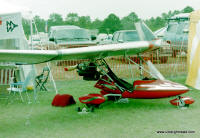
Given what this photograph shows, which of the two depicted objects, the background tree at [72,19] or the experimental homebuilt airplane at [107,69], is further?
the background tree at [72,19]

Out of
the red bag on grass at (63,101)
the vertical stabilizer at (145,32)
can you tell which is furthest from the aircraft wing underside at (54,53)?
the red bag on grass at (63,101)

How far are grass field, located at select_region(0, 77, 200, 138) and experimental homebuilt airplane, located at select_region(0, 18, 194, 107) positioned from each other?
13.6 inches

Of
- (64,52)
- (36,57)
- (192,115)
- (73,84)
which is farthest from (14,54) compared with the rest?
(73,84)

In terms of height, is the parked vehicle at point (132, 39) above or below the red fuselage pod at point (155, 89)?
above

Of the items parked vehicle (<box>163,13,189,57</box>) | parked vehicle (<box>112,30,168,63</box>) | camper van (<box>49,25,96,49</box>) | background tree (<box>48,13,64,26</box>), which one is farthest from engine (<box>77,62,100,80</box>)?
background tree (<box>48,13,64,26</box>)

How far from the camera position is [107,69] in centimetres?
804

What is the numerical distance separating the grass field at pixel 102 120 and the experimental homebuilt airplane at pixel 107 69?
1.14ft

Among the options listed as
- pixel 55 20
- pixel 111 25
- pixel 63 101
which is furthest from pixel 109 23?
pixel 63 101

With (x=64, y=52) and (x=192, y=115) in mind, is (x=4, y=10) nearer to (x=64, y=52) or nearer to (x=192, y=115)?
(x=64, y=52)

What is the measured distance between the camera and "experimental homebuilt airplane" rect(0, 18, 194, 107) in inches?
233

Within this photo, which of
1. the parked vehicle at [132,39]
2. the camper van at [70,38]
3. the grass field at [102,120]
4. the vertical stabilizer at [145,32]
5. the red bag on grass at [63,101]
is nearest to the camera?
the grass field at [102,120]

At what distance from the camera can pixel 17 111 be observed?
7445mm

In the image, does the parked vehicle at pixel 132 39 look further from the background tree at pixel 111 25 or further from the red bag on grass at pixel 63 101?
the background tree at pixel 111 25

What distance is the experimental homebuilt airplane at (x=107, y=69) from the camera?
19.4ft
